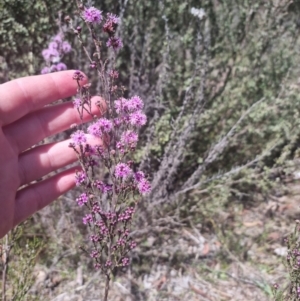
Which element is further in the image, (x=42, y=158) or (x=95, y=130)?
(x=42, y=158)

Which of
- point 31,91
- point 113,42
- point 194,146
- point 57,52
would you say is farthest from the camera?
point 194,146

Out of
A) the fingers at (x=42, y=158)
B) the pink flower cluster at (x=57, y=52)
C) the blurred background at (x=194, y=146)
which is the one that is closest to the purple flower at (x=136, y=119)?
the fingers at (x=42, y=158)

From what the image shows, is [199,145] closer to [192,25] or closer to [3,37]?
[192,25]

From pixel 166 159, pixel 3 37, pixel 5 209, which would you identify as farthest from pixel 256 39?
pixel 5 209

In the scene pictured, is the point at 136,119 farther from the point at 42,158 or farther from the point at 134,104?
the point at 42,158

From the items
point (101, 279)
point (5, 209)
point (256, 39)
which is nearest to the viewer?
point (5, 209)

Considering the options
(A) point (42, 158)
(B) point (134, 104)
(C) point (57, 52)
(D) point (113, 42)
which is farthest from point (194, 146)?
(D) point (113, 42)

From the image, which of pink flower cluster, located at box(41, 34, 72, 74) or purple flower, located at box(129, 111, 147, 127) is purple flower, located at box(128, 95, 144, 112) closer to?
purple flower, located at box(129, 111, 147, 127)
